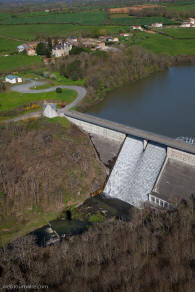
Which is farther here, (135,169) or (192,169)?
(135,169)

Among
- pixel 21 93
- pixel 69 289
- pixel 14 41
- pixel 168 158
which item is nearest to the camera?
pixel 69 289

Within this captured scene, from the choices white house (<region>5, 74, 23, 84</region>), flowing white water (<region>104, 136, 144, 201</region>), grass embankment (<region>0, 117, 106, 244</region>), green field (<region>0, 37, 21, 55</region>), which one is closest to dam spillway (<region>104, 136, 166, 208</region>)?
flowing white water (<region>104, 136, 144, 201</region>)

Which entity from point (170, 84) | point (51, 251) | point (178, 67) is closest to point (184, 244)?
point (51, 251)

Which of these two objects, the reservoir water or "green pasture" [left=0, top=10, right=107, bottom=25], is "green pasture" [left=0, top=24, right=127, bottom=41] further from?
the reservoir water

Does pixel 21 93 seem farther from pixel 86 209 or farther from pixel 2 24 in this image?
pixel 2 24

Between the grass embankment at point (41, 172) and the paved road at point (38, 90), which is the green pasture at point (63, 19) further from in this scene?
the grass embankment at point (41, 172)

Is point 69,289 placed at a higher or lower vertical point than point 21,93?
lower
